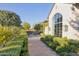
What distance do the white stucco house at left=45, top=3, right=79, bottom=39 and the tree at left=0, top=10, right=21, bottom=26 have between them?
1.31m

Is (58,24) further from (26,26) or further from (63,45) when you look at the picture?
(26,26)

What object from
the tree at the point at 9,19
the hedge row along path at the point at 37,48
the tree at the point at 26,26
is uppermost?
the tree at the point at 9,19

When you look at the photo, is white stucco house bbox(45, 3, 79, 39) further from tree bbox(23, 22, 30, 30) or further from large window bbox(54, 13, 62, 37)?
tree bbox(23, 22, 30, 30)

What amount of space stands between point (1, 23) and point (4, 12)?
1.51ft

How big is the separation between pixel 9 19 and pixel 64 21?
2.29 metres

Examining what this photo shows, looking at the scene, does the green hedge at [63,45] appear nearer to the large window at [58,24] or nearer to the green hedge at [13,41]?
the large window at [58,24]

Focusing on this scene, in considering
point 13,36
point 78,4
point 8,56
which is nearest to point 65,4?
point 78,4

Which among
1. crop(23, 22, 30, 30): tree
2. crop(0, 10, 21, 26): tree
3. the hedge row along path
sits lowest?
the hedge row along path

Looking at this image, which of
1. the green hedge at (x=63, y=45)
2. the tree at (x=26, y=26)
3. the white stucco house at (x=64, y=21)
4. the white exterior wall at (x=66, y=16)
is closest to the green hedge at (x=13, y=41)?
the tree at (x=26, y=26)

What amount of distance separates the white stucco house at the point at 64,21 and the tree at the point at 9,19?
1.31 m

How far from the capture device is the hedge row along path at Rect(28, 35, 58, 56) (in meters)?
8.52

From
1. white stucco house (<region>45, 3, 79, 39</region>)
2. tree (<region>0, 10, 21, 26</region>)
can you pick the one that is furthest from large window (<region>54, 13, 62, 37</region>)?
tree (<region>0, 10, 21, 26</region>)

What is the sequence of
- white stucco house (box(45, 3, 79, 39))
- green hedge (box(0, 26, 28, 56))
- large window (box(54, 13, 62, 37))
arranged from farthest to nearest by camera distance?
large window (box(54, 13, 62, 37)) < white stucco house (box(45, 3, 79, 39)) < green hedge (box(0, 26, 28, 56))

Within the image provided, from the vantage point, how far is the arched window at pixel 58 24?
9.01 m
